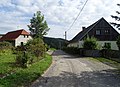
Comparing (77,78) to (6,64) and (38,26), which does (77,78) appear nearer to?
(6,64)

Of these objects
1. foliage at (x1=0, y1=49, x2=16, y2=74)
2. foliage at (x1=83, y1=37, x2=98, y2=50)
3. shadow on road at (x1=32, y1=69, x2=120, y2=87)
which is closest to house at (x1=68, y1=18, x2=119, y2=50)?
foliage at (x1=83, y1=37, x2=98, y2=50)

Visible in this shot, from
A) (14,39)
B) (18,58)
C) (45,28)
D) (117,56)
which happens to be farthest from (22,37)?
(18,58)

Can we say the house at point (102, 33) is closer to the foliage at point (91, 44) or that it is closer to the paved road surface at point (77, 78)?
the foliage at point (91, 44)

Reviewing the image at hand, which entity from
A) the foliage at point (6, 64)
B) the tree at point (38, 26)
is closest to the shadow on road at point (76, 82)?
the foliage at point (6, 64)

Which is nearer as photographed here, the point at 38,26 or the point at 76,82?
the point at 76,82

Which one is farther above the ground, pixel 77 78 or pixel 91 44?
pixel 91 44

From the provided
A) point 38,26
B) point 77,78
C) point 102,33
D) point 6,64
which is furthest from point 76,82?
point 38,26

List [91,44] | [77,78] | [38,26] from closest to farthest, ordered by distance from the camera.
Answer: [77,78]
[91,44]
[38,26]

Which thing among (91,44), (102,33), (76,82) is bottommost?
(76,82)

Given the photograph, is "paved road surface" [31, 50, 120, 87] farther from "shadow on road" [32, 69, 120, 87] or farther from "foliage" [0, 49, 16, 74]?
"foliage" [0, 49, 16, 74]

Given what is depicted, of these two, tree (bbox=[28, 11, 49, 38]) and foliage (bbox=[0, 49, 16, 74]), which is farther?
tree (bbox=[28, 11, 49, 38])

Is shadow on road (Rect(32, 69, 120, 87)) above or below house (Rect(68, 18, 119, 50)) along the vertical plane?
below

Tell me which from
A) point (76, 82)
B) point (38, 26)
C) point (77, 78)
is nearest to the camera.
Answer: point (76, 82)

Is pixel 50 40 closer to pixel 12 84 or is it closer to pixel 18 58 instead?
pixel 18 58
